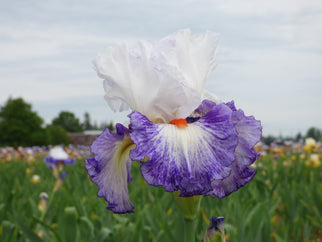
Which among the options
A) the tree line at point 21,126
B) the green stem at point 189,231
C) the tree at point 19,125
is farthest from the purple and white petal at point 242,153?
the tree at point 19,125

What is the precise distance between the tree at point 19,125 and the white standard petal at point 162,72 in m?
31.9

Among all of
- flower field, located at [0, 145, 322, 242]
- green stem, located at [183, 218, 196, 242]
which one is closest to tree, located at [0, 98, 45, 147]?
flower field, located at [0, 145, 322, 242]

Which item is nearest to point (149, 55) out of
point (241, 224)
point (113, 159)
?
point (113, 159)

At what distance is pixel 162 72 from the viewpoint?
2.98ft

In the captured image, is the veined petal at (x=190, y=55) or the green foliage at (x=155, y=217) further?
the green foliage at (x=155, y=217)

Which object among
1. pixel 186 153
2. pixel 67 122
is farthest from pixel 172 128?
pixel 67 122

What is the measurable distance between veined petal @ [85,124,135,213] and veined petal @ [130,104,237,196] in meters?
0.15

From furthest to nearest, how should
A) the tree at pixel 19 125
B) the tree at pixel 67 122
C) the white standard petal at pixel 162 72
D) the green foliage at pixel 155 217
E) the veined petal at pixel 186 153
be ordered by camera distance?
the tree at pixel 67 122 → the tree at pixel 19 125 → the green foliage at pixel 155 217 → the white standard petal at pixel 162 72 → the veined petal at pixel 186 153

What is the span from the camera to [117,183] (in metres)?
1.00

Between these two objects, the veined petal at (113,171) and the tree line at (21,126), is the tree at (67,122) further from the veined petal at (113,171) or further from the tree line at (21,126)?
the veined petal at (113,171)

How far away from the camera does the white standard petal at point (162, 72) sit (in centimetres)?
92

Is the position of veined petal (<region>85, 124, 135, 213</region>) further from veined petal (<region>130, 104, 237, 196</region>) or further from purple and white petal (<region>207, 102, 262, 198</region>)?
purple and white petal (<region>207, 102, 262, 198</region>)

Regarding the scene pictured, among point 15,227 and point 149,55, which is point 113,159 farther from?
point 15,227

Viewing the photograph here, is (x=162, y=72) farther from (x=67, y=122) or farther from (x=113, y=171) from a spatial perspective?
(x=67, y=122)
